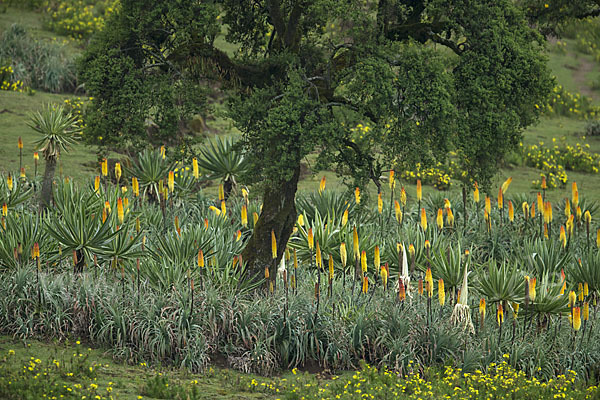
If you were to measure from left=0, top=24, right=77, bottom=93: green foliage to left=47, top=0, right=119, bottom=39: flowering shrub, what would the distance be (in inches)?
113

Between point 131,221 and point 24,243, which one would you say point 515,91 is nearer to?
point 131,221

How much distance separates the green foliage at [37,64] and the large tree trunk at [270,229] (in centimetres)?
1479

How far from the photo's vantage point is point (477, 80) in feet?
36.7

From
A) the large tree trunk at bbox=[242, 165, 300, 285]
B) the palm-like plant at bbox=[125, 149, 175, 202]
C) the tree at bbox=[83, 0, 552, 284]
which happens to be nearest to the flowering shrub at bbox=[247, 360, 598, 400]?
the large tree trunk at bbox=[242, 165, 300, 285]

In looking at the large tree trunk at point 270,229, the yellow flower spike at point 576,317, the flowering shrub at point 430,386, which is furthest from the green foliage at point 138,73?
the yellow flower spike at point 576,317

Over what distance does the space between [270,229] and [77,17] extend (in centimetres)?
2038

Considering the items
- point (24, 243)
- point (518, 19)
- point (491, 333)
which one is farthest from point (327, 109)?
point (24, 243)

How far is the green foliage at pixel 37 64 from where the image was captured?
25.6 m

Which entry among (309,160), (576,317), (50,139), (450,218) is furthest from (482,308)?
(309,160)

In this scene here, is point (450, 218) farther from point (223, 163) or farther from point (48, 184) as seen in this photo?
point (48, 184)

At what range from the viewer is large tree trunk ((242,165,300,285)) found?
12.4m

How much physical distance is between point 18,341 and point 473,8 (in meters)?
6.77

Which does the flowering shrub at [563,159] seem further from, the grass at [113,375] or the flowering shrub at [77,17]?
the grass at [113,375]

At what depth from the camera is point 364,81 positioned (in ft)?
35.9
